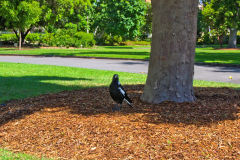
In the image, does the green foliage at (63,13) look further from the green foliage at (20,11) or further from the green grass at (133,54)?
the green grass at (133,54)

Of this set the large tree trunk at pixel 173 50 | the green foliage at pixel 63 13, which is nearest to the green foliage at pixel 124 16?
the green foliage at pixel 63 13

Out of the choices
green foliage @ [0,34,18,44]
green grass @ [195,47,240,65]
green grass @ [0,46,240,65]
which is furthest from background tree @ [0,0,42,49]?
green grass @ [195,47,240,65]

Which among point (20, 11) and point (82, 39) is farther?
point (82, 39)

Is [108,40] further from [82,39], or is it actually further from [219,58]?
[219,58]

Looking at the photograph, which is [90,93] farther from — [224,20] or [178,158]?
[224,20]

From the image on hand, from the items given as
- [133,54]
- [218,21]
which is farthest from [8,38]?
[218,21]

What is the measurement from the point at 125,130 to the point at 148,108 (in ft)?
3.68

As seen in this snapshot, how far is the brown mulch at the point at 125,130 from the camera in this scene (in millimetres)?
4090

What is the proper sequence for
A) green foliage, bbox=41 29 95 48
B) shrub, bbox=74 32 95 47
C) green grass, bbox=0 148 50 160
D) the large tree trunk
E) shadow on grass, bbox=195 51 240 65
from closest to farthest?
green grass, bbox=0 148 50 160
the large tree trunk
shadow on grass, bbox=195 51 240 65
green foliage, bbox=41 29 95 48
shrub, bbox=74 32 95 47

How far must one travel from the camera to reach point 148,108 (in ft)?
18.7

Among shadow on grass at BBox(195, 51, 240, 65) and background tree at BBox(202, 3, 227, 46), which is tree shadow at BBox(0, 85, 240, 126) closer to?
shadow on grass at BBox(195, 51, 240, 65)

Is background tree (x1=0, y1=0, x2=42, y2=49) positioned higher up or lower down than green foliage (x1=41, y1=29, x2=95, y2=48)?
higher up

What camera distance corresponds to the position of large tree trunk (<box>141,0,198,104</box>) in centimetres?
581

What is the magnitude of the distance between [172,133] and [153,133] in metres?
0.28
